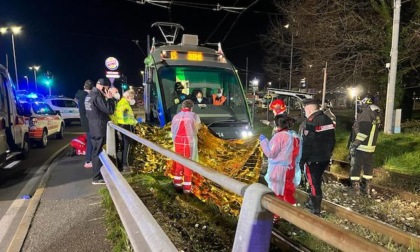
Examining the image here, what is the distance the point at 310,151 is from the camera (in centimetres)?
569

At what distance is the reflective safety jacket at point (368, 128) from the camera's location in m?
7.40

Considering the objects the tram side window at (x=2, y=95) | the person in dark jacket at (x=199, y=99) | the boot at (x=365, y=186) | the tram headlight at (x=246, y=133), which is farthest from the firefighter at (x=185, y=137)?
the tram side window at (x=2, y=95)

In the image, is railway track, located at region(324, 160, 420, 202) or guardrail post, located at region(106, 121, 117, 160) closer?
guardrail post, located at region(106, 121, 117, 160)

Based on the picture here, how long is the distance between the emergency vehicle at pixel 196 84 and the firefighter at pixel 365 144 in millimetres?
2222

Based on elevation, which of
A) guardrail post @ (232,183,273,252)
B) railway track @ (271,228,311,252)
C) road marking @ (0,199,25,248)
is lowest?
road marking @ (0,199,25,248)

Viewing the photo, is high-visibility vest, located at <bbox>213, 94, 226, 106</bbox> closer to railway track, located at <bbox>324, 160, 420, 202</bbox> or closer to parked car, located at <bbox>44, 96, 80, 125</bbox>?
railway track, located at <bbox>324, 160, 420, 202</bbox>

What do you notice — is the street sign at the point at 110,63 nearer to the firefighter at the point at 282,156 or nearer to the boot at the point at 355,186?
the boot at the point at 355,186

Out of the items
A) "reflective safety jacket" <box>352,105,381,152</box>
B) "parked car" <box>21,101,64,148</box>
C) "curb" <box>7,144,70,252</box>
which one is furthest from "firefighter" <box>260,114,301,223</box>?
"parked car" <box>21,101,64,148</box>

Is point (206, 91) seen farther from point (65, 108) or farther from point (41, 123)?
point (65, 108)

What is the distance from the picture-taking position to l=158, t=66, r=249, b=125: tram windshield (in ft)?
26.1

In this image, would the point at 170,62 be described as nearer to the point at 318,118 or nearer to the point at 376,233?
the point at 318,118

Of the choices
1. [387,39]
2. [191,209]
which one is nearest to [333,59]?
[387,39]

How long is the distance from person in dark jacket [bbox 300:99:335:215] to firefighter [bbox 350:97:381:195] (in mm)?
2132

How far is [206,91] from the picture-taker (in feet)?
27.8
